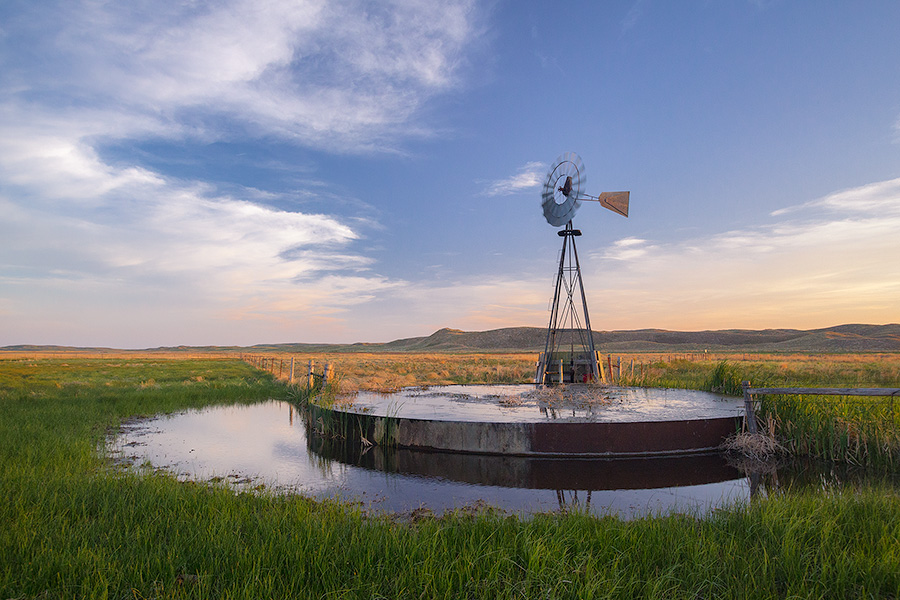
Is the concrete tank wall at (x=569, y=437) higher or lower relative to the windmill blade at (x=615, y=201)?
lower

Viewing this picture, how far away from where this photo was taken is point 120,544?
472cm

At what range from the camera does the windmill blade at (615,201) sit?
721 inches

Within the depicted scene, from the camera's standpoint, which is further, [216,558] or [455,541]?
[455,541]

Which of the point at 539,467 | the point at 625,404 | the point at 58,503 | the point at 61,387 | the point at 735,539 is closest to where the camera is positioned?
the point at 735,539

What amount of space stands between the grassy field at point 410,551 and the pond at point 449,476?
1244 millimetres

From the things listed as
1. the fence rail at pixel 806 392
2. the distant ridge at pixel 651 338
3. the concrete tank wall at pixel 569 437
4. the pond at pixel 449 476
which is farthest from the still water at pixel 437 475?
the distant ridge at pixel 651 338

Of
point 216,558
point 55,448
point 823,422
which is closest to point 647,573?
point 216,558

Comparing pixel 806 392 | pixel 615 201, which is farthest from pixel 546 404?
pixel 615 201

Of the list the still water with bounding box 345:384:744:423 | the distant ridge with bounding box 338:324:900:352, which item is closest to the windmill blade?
the still water with bounding box 345:384:744:423

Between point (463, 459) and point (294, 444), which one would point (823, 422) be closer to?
point (463, 459)

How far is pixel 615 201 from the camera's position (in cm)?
1847

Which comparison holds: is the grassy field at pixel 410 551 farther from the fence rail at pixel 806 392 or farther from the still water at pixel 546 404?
the still water at pixel 546 404

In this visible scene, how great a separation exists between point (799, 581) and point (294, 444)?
1051cm

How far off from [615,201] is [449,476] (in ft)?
42.7
